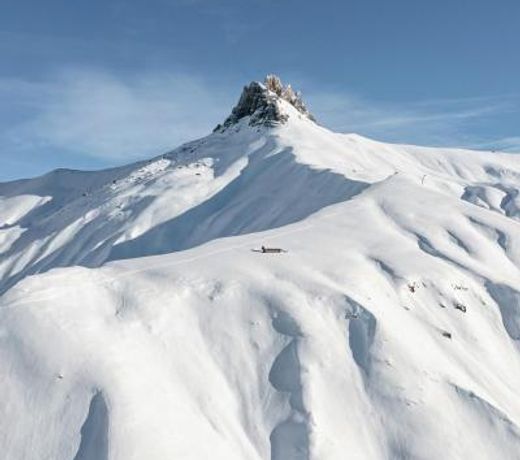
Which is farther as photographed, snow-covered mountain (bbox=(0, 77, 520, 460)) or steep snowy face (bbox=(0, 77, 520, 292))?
steep snowy face (bbox=(0, 77, 520, 292))

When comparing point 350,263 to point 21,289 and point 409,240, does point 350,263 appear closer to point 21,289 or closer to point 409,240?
point 409,240

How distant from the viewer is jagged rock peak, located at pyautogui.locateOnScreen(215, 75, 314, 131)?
98.1 m

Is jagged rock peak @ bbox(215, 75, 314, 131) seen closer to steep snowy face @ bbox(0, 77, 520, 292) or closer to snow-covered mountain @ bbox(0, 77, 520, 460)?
steep snowy face @ bbox(0, 77, 520, 292)

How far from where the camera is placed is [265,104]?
101 metres

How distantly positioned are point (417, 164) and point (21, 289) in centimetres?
9730

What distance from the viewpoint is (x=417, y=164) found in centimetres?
11638

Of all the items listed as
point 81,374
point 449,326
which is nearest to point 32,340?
point 81,374

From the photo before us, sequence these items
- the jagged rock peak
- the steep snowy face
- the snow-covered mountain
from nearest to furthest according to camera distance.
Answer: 1. the snow-covered mountain
2. the steep snowy face
3. the jagged rock peak

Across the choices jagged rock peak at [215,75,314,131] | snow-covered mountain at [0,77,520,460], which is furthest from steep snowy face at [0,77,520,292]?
snow-covered mountain at [0,77,520,460]

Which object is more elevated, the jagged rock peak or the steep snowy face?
the jagged rock peak

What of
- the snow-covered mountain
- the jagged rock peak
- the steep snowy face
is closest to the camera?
the snow-covered mountain

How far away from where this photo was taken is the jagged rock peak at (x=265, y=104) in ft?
322

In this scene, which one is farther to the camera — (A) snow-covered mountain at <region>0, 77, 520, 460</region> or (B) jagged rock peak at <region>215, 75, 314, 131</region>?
(B) jagged rock peak at <region>215, 75, 314, 131</region>

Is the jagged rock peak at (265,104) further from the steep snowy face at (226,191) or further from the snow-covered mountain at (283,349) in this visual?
the snow-covered mountain at (283,349)
